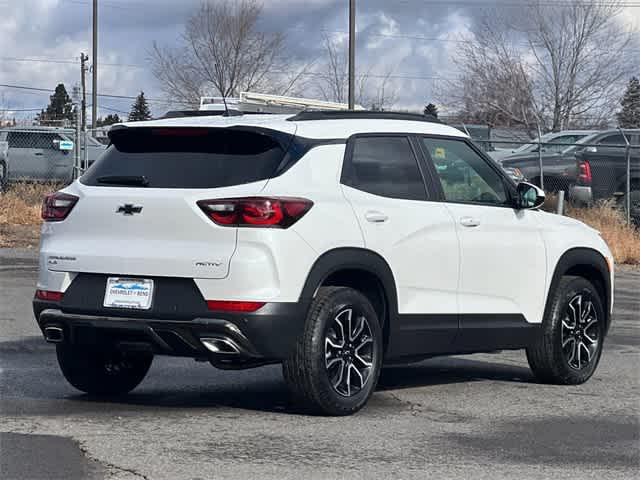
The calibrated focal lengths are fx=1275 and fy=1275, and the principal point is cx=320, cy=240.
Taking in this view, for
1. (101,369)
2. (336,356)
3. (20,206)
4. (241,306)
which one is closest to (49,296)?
(101,369)

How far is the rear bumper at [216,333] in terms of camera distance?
7023mm

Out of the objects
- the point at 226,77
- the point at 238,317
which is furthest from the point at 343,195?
the point at 226,77

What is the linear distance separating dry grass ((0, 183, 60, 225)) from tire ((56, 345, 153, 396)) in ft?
44.4

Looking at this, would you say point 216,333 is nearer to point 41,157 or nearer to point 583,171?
point 583,171

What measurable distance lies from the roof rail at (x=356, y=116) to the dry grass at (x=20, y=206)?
14030 millimetres

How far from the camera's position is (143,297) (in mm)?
7223

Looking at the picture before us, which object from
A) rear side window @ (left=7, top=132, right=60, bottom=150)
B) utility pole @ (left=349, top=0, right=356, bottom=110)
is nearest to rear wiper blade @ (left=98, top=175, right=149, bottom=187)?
rear side window @ (left=7, top=132, right=60, bottom=150)

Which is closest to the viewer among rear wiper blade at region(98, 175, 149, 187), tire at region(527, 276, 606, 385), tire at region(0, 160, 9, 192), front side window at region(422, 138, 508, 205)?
rear wiper blade at region(98, 175, 149, 187)

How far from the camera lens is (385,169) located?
26.3 feet

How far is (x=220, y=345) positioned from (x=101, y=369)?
147 centimetres

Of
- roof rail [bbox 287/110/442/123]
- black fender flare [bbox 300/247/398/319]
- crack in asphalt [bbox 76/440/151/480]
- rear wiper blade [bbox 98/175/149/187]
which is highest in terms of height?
roof rail [bbox 287/110/442/123]

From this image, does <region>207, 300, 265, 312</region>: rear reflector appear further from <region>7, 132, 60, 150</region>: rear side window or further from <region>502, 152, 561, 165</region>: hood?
<region>7, 132, 60, 150</region>: rear side window

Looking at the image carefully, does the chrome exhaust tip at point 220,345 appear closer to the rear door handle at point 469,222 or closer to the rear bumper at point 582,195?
the rear door handle at point 469,222

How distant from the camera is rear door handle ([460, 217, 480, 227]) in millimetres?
8344
